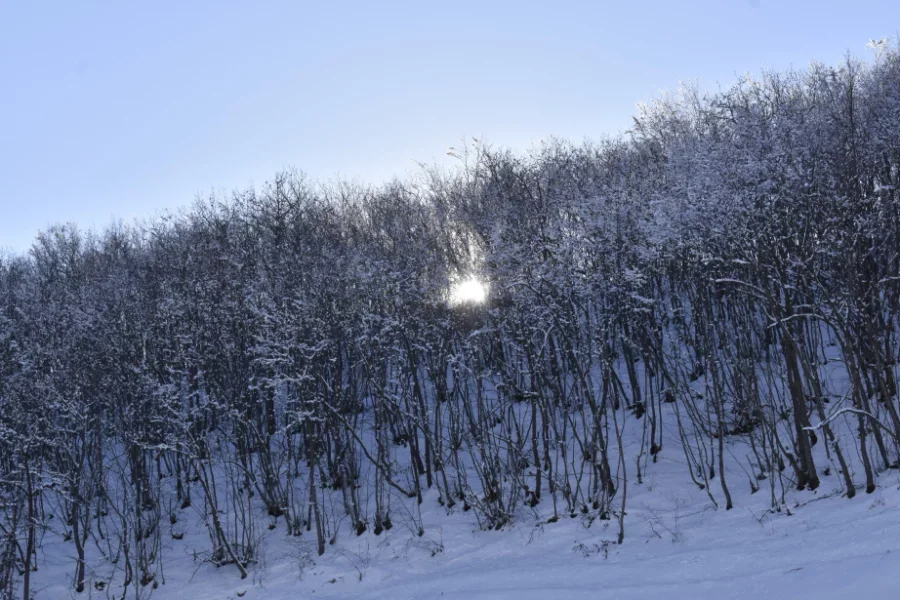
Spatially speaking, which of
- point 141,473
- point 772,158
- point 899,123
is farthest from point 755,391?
point 141,473

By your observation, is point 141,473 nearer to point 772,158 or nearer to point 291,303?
point 291,303

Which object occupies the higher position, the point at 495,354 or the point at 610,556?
the point at 495,354

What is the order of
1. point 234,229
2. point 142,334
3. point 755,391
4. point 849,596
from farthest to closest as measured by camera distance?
point 234,229
point 142,334
point 755,391
point 849,596

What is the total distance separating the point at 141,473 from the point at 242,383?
357cm

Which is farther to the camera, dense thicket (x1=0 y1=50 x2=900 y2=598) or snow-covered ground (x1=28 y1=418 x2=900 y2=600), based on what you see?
dense thicket (x1=0 y1=50 x2=900 y2=598)

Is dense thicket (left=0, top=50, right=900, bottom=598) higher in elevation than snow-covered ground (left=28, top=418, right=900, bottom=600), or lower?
higher

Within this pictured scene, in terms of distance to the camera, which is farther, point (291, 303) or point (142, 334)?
point (142, 334)

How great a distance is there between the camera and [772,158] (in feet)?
51.3

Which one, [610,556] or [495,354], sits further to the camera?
[495,354]

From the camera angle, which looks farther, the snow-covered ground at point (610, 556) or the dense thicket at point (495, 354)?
the dense thicket at point (495, 354)

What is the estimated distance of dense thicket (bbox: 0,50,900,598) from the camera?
1337 cm

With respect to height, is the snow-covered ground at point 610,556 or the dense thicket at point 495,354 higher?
the dense thicket at point 495,354

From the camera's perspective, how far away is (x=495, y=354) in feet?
61.9

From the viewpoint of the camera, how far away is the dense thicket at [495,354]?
13367 mm
